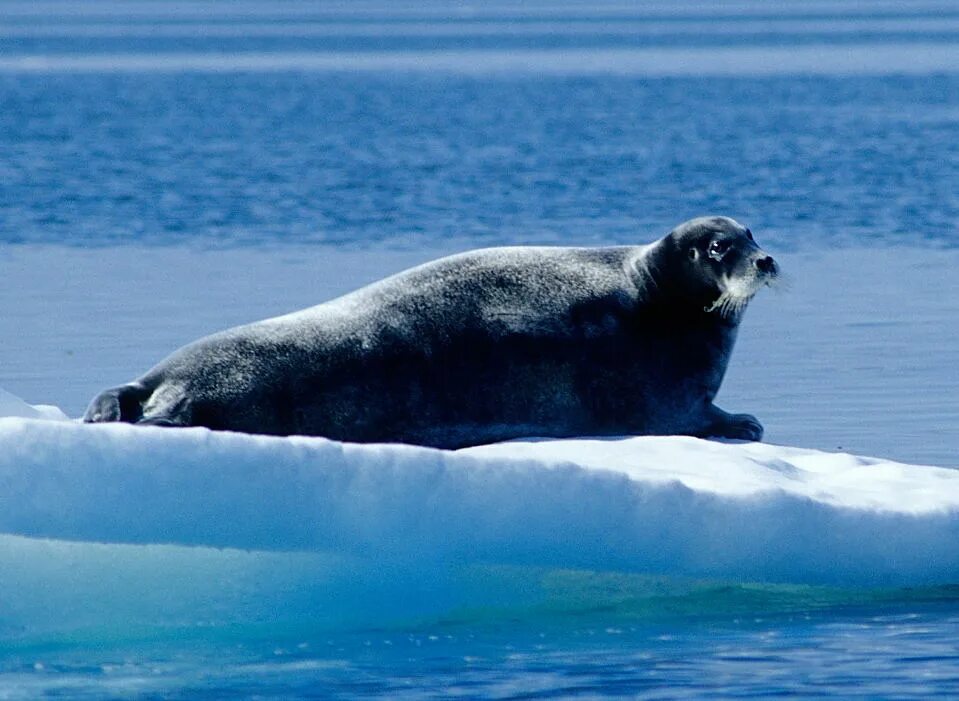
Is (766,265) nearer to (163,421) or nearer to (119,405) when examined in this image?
(163,421)

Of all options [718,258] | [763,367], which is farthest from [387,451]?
[763,367]

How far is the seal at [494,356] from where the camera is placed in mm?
7195

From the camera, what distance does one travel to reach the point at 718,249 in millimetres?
7793

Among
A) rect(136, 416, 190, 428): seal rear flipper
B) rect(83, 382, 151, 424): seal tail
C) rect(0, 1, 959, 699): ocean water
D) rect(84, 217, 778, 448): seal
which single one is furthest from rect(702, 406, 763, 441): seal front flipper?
rect(83, 382, 151, 424): seal tail

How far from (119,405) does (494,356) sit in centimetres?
125

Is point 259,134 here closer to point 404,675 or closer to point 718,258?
point 718,258

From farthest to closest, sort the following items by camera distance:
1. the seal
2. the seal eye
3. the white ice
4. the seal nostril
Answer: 1. the seal eye
2. the seal nostril
3. the seal
4. the white ice

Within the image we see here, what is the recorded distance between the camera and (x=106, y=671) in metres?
5.59

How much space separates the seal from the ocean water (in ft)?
3.62

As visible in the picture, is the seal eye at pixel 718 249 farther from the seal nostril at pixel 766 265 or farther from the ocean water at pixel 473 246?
the ocean water at pixel 473 246

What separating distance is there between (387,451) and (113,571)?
77 cm

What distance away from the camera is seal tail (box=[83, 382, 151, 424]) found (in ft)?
22.9

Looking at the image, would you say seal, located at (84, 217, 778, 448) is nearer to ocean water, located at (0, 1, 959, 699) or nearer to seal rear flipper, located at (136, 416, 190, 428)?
seal rear flipper, located at (136, 416, 190, 428)

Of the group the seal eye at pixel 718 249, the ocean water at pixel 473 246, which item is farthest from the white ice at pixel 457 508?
the seal eye at pixel 718 249
